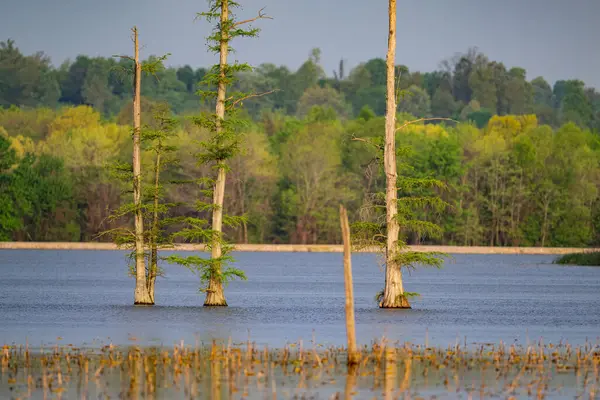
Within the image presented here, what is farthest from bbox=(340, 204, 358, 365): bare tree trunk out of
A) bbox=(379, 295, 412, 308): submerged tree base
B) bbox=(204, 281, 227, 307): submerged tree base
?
bbox=(204, 281, 227, 307): submerged tree base

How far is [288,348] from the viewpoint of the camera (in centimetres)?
2950

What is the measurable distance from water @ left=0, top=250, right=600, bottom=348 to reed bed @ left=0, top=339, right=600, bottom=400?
3876 mm

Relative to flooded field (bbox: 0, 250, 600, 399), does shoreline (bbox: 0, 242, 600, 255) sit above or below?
above

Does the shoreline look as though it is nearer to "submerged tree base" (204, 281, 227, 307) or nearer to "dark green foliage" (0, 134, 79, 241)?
"dark green foliage" (0, 134, 79, 241)

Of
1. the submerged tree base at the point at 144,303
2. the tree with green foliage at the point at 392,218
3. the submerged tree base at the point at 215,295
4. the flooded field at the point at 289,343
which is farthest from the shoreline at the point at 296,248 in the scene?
the tree with green foliage at the point at 392,218

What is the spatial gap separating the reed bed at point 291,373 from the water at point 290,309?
12.7 ft

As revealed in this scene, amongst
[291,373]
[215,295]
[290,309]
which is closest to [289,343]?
[291,373]

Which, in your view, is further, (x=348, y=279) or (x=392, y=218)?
(x=392, y=218)

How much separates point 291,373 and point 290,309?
70.2 ft

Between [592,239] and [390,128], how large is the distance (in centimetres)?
8523

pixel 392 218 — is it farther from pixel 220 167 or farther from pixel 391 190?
pixel 220 167

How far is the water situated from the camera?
34.3m

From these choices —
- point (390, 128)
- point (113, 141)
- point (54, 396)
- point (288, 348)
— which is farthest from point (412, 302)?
point (113, 141)

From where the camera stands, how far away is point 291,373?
2497cm
